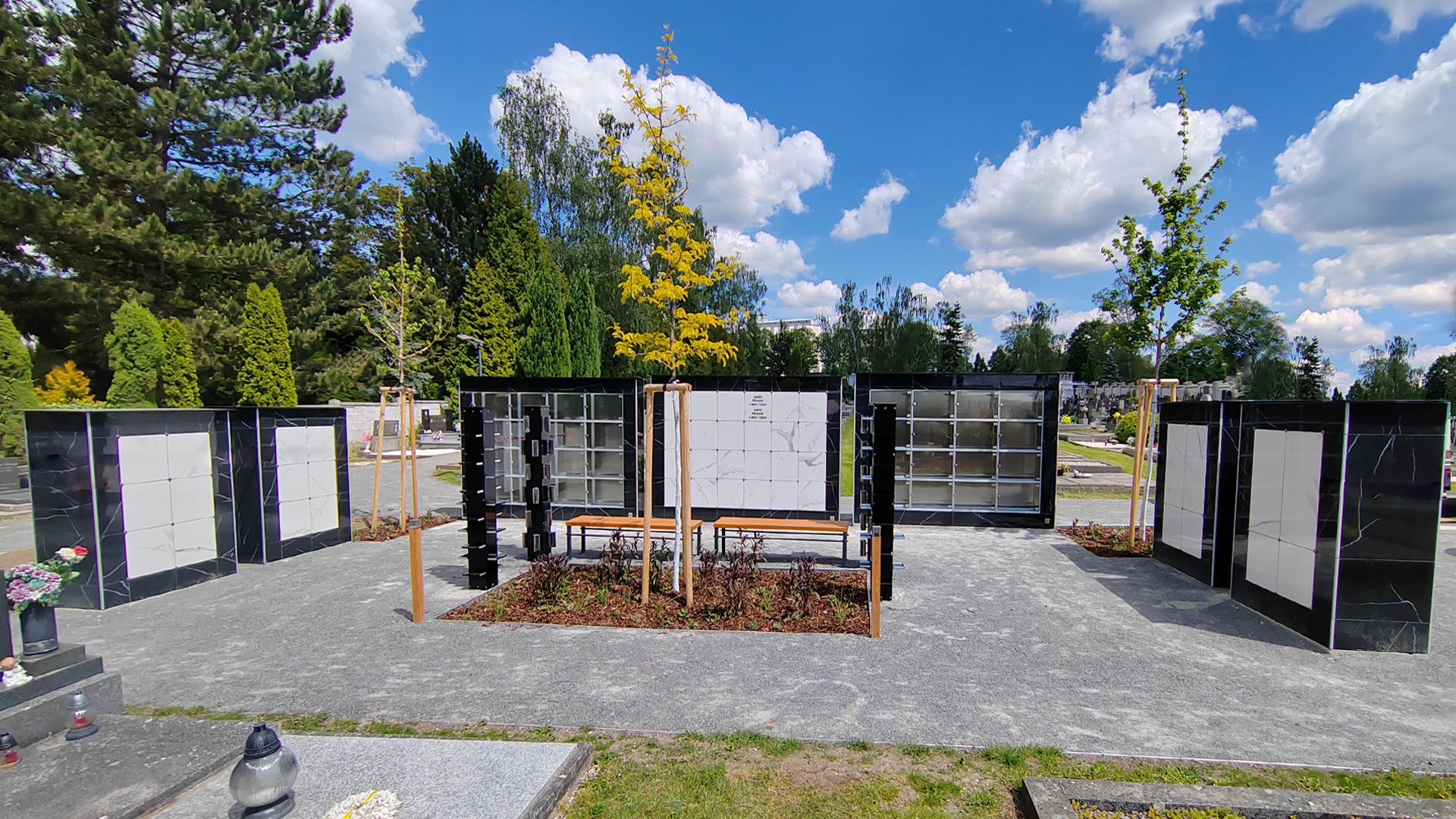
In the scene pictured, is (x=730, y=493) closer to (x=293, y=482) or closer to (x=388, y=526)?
(x=388, y=526)

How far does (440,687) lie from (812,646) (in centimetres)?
300

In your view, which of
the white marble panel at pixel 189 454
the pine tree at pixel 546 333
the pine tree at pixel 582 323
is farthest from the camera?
the pine tree at pixel 582 323

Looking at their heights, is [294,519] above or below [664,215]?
below

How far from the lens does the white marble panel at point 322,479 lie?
359 inches

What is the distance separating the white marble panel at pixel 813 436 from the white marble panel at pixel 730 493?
124 cm

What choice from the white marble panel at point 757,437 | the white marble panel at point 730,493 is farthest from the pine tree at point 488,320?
the white marble panel at point 757,437

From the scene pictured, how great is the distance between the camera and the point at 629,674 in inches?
195

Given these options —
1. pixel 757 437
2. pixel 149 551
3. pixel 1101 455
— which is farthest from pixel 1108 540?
pixel 1101 455

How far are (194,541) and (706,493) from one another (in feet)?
22.5

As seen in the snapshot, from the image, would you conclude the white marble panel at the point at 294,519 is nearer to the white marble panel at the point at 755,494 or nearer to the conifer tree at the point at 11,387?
the white marble panel at the point at 755,494

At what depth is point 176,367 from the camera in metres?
21.1

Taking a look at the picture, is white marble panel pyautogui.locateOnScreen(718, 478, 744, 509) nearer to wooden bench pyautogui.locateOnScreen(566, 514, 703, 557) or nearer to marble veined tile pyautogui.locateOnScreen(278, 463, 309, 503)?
wooden bench pyautogui.locateOnScreen(566, 514, 703, 557)

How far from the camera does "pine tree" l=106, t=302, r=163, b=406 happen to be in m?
20.3

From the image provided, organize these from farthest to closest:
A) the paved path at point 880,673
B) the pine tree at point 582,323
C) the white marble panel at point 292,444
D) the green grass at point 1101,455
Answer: the pine tree at point 582,323, the green grass at point 1101,455, the white marble panel at point 292,444, the paved path at point 880,673
